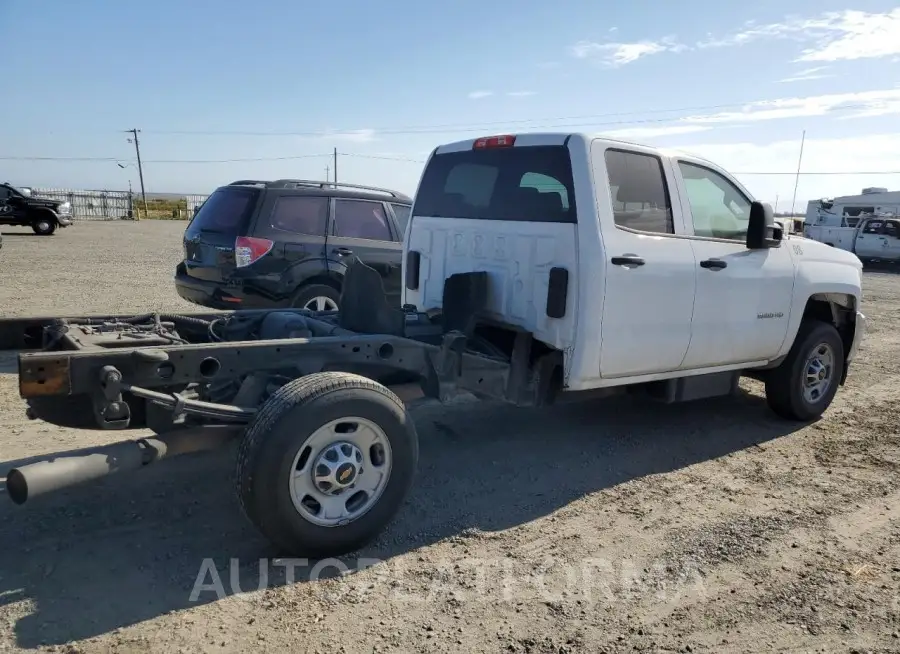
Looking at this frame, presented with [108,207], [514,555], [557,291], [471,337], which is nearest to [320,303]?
[471,337]

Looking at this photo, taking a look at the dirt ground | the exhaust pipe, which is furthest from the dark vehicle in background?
the exhaust pipe

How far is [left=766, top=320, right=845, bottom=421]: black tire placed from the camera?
6.09m

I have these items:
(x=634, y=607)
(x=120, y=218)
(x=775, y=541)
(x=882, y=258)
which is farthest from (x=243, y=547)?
(x=120, y=218)

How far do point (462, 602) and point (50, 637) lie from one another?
173 cm

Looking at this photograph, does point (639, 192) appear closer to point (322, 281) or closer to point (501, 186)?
point (501, 186)

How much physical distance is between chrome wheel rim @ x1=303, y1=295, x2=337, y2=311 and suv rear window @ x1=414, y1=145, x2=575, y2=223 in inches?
99.6

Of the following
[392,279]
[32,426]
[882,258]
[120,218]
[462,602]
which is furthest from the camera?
[120,218]

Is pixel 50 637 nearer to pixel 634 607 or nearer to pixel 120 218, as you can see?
pixel 634 607

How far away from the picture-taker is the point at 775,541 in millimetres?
4020

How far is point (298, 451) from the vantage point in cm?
341

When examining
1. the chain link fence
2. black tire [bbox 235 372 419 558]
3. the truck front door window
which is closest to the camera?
black tire [bbox 235 372 419 558]

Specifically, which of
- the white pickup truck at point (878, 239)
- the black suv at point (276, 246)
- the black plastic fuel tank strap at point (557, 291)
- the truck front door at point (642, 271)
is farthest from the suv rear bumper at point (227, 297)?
the white pickup truck at point (878, 239)

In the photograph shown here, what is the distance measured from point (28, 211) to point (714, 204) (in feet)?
88.6

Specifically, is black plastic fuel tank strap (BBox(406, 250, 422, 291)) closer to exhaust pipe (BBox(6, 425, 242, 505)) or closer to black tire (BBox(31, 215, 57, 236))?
exhaust pipe (BBox(6, 425, 242, 505))
